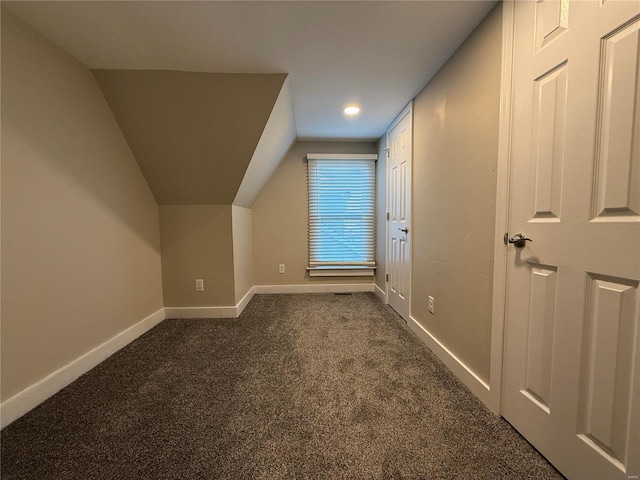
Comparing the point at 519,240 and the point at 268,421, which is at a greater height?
the point at 519,240

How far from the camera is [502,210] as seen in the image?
1190 mm

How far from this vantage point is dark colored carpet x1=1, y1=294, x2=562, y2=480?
0.96m

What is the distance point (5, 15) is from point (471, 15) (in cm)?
229

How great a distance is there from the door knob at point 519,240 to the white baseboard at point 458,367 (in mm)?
744

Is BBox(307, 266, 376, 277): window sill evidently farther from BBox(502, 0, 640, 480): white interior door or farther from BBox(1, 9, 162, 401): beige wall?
BBox(502, 0, 640, 480): white interior door

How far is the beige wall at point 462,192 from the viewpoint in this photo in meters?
1.29

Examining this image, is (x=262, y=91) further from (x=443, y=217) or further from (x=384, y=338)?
(x=384, y=338)

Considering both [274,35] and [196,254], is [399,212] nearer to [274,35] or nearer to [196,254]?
[274,35]

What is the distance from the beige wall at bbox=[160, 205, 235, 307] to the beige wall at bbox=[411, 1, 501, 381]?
1.90 metres

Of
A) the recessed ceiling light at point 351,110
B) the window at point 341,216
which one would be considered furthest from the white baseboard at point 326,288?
the recessed ceiling light at point 351,110

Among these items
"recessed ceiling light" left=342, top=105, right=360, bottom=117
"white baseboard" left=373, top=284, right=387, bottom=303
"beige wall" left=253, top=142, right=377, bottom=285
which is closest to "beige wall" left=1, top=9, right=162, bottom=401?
"beige wall" left=253, top=142, right=377, bottom=285

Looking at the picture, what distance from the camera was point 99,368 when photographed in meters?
1.67

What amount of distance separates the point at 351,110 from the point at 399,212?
110cm

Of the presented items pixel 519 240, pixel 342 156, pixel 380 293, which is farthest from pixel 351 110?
pixel 380 293
